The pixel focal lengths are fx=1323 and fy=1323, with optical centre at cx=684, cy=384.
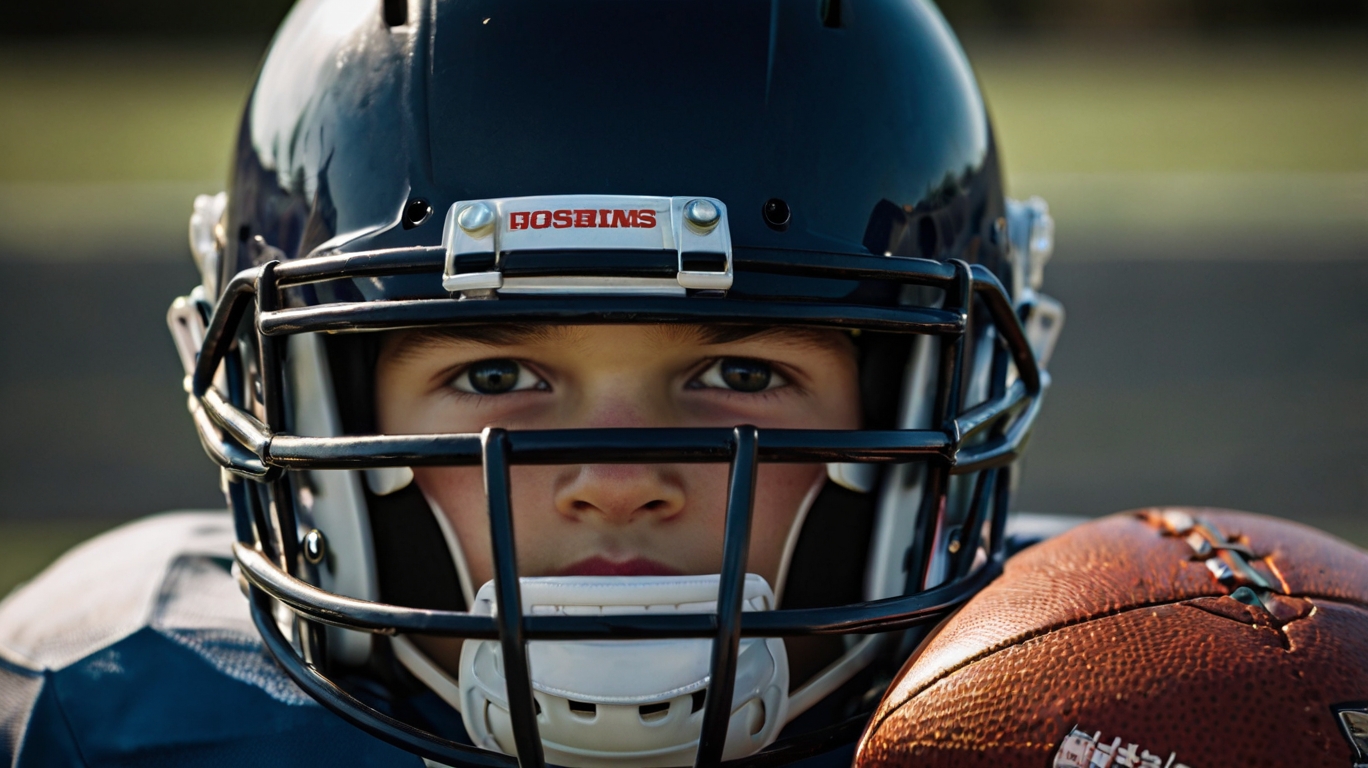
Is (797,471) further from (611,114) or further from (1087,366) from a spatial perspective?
(1087,366)

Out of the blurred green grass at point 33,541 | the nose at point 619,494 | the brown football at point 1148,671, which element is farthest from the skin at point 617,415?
the blurred green grass at point 33,541

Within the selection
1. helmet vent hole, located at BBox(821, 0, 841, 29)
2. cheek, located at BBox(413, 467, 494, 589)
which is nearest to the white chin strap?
cheek, located at BBox(413, 467, 494, 589)

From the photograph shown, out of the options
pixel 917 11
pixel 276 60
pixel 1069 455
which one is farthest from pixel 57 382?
pixel 917 11

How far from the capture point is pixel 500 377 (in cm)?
113

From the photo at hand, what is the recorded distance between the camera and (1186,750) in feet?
2.56

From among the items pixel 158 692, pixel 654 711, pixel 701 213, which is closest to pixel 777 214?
pixel 701 213

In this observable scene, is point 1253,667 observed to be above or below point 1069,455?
above

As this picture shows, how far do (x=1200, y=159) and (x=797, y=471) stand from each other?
926 cm

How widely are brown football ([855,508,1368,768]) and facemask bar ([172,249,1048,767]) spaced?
0.10 metres

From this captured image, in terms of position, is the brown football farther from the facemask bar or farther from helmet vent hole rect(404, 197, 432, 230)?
helmet vent hole rect(404, 197, 432, 230)

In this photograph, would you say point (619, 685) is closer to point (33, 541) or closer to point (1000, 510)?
point (1000, 510)

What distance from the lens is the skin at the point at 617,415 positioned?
42.3 inches

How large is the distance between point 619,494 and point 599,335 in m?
0.13

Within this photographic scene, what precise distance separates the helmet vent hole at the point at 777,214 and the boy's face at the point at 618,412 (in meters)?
0.10
